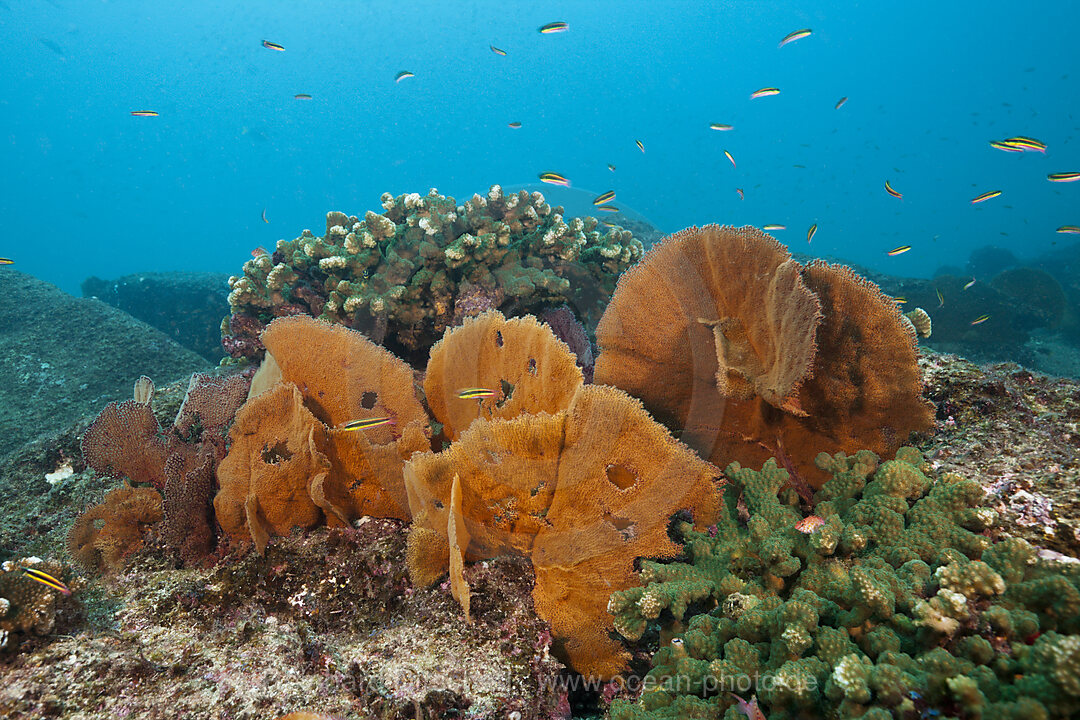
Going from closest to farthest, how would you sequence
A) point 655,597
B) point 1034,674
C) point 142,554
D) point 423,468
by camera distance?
point 1034,674, point 655,597, point 423,468, point 142,554

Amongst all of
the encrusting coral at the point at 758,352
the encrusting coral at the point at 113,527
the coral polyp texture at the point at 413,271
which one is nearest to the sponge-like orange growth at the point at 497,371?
the encrusting coral at the point at 758,352

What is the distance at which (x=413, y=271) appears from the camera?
5465mm

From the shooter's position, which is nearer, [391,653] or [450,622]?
[391,653]

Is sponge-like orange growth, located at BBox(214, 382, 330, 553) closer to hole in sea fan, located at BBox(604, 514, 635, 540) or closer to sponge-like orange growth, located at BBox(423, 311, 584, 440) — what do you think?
sponge-like orange growth, located at BBox(423, 311, 584, 440)

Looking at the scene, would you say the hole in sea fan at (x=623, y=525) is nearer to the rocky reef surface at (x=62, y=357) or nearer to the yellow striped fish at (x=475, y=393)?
the yellow striped fish at (x=475, y=393)

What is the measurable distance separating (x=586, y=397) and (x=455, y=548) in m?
1.00

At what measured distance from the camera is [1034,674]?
1316 millimetres

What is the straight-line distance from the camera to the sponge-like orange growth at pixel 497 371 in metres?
3.02

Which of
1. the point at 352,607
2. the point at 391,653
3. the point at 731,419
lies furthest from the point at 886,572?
the point at 352,607

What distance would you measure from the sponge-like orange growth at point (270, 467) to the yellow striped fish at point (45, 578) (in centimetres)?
74

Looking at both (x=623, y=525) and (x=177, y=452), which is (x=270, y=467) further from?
(x=623, y=525)

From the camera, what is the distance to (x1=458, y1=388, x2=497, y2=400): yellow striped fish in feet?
10.5

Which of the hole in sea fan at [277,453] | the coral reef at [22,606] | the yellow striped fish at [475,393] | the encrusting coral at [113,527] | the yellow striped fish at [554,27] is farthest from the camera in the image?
the yellow striped fish at [554,27]

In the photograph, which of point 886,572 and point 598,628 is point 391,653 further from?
point 886,572
